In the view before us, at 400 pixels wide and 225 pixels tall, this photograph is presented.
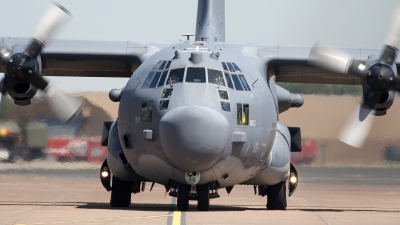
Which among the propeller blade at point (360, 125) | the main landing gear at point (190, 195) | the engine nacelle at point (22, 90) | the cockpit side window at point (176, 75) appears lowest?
the main landing gear at point (190, 195)

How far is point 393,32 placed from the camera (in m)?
19.0

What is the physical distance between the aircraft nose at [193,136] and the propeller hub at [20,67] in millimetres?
4220

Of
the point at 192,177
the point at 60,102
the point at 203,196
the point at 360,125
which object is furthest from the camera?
the point at 60,102

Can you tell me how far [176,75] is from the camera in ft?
56.6

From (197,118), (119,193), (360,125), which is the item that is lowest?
(119,193)

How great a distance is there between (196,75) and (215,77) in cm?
39

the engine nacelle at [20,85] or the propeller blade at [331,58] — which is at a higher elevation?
the propeller blade at [331,58]

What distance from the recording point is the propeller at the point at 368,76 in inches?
728

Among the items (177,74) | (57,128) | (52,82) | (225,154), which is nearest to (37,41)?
(52,82)

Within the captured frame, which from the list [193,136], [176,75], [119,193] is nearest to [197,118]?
[193,136]

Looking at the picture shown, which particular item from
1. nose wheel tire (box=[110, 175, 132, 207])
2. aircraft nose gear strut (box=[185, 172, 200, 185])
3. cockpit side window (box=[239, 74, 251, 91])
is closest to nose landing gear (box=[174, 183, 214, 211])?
aircraft nose gear strut (box=[185, 172, 200, 185])

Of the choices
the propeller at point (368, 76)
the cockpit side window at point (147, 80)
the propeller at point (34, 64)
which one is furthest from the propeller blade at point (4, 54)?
the propeller at point (368, 76)

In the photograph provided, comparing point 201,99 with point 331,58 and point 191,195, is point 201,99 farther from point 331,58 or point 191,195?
point 331,58

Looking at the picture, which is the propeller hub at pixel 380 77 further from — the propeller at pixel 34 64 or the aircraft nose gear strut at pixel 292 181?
the propeller at pixel 34 64
